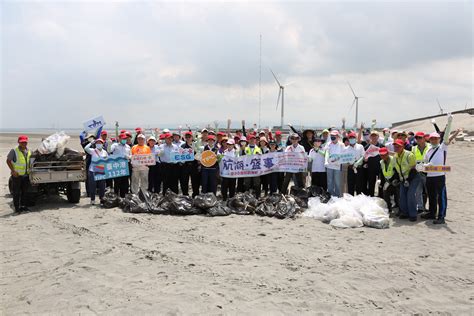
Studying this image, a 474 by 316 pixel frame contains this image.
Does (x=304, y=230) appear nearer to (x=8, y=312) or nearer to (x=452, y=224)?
(x=452, y=224)

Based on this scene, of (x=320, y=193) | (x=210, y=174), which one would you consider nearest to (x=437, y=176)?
(x=320, y=193)

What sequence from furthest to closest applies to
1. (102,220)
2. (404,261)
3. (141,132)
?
(141,132) < (102,220) < (404,261)

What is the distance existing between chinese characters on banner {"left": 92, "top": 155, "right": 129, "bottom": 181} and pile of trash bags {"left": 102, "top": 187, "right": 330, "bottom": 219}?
2.49 feet

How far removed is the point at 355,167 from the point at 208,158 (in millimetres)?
3826

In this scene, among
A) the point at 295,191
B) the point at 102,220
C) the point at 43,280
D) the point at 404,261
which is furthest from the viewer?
the point at 295,191

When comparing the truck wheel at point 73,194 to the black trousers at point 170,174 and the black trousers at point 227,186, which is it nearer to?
the black trousers at point 170,174

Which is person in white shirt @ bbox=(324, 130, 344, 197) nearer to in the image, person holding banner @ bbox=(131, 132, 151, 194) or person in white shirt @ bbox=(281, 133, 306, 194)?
person in white shirt @ bbox=(281, 133, 306, 194)

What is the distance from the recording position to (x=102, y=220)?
8359 millimetres

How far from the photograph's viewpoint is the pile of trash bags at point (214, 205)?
346 inches

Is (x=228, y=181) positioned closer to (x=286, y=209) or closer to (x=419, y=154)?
(x=286, y=209)

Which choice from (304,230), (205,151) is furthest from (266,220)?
(205,151)

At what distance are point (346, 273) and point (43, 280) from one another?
425cm

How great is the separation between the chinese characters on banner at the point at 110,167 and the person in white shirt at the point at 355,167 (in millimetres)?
5869

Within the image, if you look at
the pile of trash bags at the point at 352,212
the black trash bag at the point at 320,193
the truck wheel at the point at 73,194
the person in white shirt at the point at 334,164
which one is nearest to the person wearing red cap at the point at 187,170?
the truck wheel at the point at 73,194
